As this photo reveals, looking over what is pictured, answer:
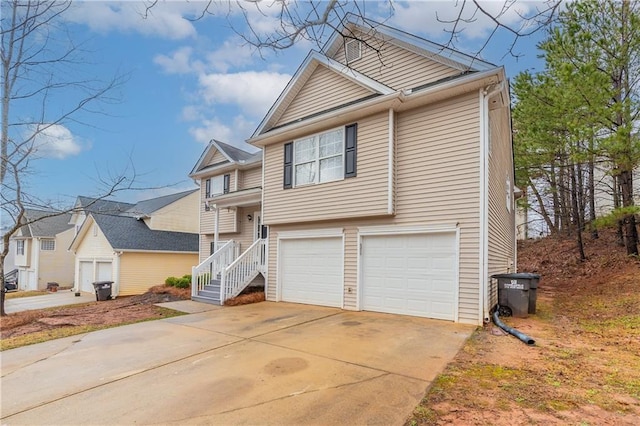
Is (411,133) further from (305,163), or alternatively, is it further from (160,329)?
(160,329)

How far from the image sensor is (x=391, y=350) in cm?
527

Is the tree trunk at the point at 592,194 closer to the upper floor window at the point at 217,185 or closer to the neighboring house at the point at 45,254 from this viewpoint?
the upper floor window at the point at 217,185

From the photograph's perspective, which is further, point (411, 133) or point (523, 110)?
point (523, 110)

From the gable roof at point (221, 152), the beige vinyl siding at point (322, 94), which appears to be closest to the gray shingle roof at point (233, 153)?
the gable roof at point (221, 152)

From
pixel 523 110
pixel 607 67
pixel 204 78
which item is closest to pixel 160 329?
pixel 204 78

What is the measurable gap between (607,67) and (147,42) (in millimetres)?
13888

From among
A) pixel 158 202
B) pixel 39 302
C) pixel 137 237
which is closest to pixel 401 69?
pixel 137 237

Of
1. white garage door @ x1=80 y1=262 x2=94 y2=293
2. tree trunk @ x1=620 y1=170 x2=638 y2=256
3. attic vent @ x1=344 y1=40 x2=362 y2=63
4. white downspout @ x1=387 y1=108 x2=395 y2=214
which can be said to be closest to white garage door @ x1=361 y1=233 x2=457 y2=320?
white downspout @ x1=387 y1=108 x2=395 y2=214

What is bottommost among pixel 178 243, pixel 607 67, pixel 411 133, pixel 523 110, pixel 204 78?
pixel 178 243

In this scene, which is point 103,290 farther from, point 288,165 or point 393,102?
point 393,102

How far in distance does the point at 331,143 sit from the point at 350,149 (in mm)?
759

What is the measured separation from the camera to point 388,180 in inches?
330

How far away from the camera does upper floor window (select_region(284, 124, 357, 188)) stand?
9.21m

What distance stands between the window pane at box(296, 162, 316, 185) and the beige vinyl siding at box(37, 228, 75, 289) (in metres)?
27.6
